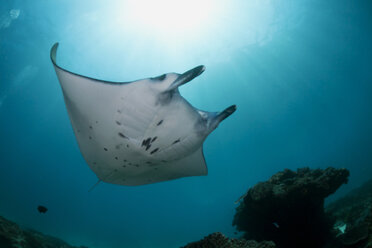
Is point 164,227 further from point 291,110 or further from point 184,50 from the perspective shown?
point 184,50

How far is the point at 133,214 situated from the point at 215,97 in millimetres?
36979

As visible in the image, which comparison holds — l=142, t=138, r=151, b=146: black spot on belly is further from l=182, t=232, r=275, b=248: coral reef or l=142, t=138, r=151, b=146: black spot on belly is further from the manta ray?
l=182, t=232, r=275, b=248: coral reef

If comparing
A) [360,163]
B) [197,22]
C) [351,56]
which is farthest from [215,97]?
[360,163]

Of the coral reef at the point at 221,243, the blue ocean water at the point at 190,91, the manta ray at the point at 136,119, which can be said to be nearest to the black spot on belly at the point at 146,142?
the manta ray at the point at 136,119

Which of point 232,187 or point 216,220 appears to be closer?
point 232,187

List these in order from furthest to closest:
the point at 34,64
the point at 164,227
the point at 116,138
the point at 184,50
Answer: the point at 164,227, the point at 34,64, the point at 184,50, the point at 116,138

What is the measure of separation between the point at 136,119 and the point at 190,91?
20711mm

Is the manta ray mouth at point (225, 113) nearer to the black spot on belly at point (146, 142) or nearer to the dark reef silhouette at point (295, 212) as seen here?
the black spot on belly at point (146, 142)

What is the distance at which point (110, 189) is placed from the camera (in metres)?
38.0

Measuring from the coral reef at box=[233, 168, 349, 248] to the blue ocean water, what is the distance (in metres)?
15.3

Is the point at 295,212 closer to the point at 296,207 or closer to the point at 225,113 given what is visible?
the point at 296,207

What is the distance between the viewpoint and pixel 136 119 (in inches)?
86.0

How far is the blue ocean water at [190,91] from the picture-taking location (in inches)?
644

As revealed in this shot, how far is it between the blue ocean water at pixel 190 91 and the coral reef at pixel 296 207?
1533cm
